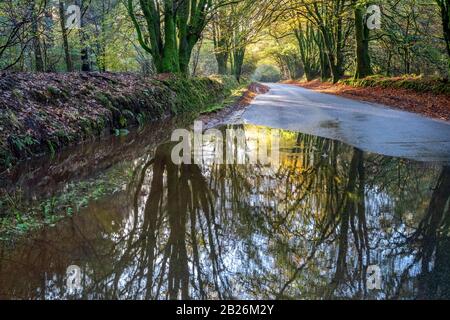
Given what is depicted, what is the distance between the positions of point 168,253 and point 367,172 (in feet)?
12.6

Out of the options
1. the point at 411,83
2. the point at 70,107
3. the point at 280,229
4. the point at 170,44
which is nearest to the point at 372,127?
the point at 280,229

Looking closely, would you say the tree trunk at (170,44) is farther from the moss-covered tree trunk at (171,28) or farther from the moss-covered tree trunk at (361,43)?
the moss-covered tree trunk at (361,43)

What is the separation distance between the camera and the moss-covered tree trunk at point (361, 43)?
23250 millimetres

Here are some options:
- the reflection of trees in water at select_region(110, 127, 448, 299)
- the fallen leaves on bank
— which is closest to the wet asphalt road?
the fallen leaves on bank

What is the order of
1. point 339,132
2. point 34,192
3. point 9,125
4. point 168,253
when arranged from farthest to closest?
Result: point 339,132 < point 9,125 < point 34,192 < point 168,253

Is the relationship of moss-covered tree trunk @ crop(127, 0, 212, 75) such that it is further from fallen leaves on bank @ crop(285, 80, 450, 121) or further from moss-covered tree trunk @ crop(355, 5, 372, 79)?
moss-covered tree trunk @ crop(355, 5, 372, 79)

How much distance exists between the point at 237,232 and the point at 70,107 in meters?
6.63

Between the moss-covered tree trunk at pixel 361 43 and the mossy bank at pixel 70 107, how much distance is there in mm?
13735

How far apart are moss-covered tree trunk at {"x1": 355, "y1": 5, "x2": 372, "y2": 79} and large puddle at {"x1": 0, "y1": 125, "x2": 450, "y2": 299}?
61.3 ft

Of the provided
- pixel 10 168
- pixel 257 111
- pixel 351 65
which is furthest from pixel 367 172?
pixel 351 65

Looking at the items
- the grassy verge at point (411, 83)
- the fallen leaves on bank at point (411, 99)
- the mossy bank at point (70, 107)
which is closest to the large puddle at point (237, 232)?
the mossy bank at point (70, 107)

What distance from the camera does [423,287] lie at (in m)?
3.07

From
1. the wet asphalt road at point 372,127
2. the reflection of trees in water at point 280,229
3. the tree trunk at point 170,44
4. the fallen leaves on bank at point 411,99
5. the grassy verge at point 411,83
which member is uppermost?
the tree trunk at point 170,44
